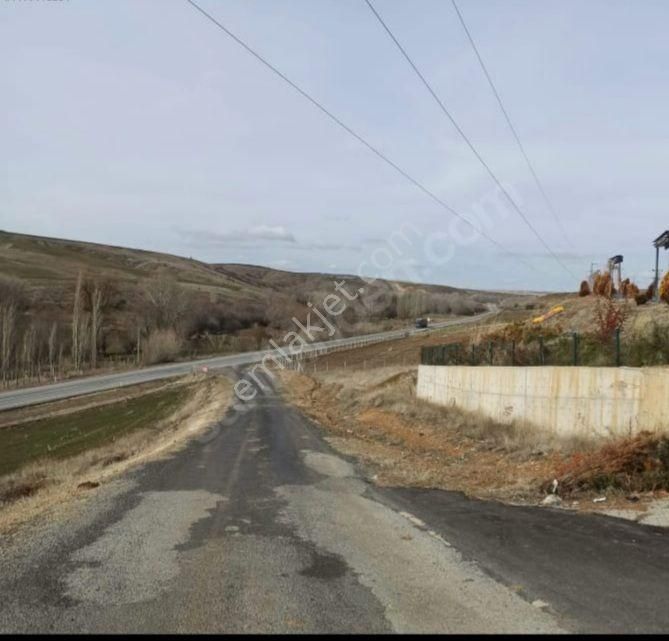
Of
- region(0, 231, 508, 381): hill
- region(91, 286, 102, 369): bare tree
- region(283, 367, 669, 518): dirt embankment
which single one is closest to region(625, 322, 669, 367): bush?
region(283, 367, 669, 518): dirt embankment

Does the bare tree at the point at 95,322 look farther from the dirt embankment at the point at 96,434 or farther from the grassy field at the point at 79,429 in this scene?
the grassy field at the point at 79,429

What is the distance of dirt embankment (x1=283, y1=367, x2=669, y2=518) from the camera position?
1124 cm

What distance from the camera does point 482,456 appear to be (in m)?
16.7

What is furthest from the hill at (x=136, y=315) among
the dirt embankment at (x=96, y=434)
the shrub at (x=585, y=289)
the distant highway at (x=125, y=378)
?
the shrub at (x=585, y=289)

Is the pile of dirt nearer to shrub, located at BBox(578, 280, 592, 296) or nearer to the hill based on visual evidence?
shrub, located at BBox(578, 280, 592, 296)

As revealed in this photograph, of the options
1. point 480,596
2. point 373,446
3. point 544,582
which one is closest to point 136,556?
point 480,596

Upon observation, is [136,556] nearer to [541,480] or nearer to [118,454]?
[541,480]

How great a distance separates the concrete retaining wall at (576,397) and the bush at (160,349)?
248ft

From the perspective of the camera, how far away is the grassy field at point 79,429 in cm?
3384

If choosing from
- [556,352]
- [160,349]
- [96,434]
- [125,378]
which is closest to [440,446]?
[556,352]

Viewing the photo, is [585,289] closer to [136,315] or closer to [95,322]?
[95,322]

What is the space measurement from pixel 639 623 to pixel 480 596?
4.46 ft

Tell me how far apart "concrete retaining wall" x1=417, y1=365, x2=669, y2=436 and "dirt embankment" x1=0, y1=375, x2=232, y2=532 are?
9.41 m

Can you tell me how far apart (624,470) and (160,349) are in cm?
8716
